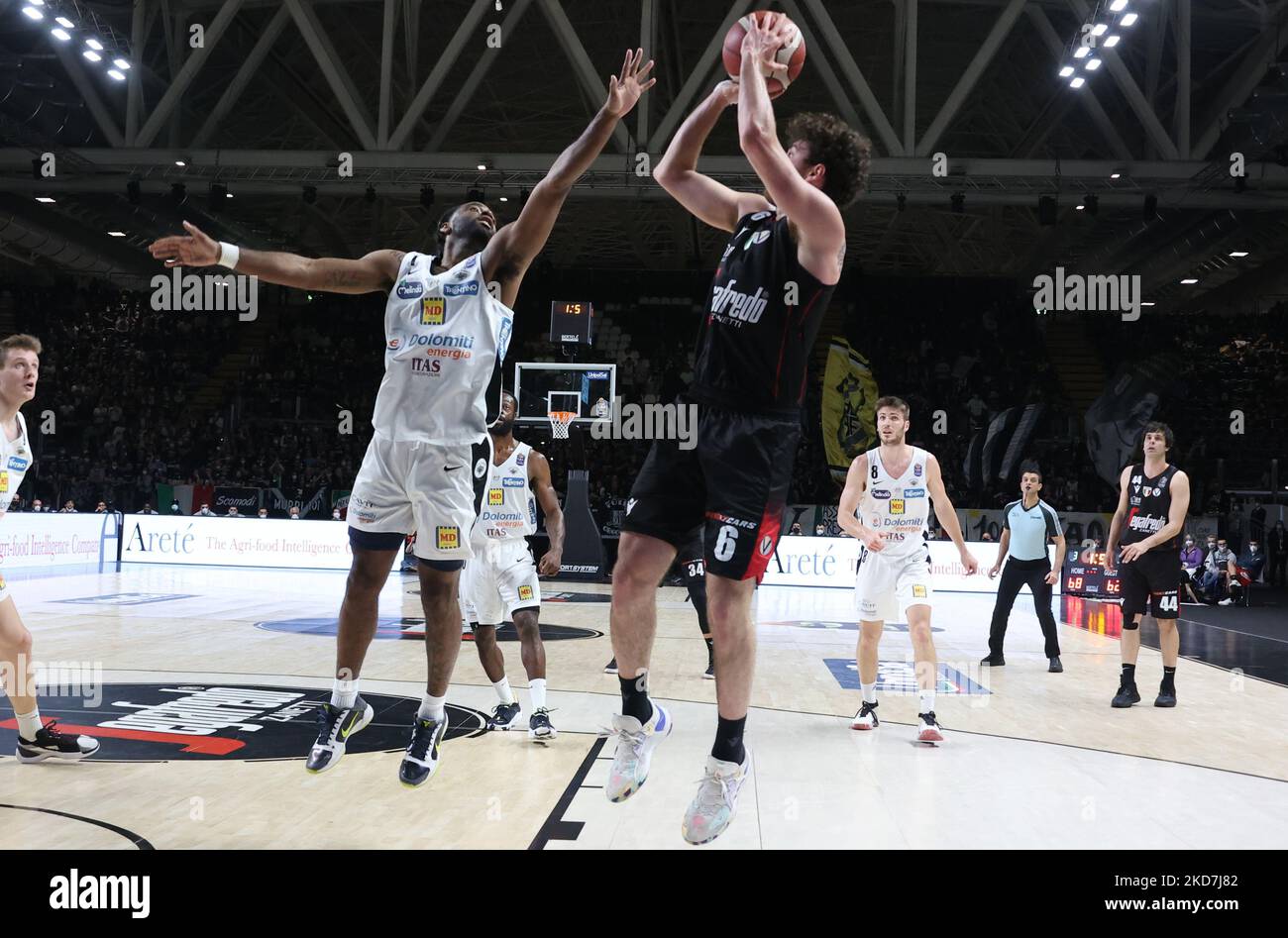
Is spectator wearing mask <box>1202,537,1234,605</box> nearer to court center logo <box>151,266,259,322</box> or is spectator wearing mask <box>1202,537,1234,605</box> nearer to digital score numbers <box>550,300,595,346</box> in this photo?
digital score numbers <box>550,300,595,346</box>

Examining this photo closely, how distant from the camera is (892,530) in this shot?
24.6 feet

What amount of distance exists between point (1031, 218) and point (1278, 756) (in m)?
22.5

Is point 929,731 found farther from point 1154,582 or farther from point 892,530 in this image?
point 1154,582

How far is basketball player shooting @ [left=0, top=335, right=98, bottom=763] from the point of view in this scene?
225 inches

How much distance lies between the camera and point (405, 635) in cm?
1176

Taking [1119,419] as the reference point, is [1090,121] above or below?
above

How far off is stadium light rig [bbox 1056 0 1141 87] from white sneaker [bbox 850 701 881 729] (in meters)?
11.8

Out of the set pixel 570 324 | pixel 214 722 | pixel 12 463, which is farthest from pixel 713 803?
pixel 570 324

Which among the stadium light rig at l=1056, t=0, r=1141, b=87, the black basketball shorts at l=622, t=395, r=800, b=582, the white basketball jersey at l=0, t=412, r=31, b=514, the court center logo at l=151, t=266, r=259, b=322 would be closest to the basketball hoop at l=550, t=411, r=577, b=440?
the stadium light rig at l=1056, t=0, r=1141, b=87

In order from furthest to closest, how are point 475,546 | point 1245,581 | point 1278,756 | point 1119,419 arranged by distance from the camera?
point 1119,419 → point 1245,581 → point 475,546 → point 1278,756

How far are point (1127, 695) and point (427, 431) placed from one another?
6.68 m

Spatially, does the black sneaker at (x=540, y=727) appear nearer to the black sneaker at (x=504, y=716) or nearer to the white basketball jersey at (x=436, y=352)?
the black sneaker at (x=504, y=716)
